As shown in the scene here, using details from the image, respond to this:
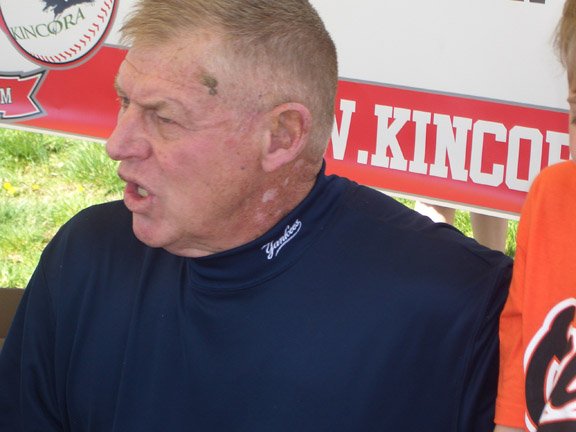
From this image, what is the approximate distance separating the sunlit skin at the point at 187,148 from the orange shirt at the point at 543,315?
38cm

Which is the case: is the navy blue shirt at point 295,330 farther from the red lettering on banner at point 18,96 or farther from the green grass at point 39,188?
the green grass at point 39,188

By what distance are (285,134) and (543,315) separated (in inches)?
18.3

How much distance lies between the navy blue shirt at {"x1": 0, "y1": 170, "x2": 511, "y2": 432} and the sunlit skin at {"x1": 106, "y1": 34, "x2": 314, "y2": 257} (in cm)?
7

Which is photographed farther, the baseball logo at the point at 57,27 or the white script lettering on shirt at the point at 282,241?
the baseball logo at the point at 57,27

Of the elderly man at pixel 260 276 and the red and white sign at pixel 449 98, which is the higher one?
the red and white sign at pixel 449 98

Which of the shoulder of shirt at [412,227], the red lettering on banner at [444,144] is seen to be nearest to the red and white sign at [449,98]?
the red lettering on banner at [444,144]

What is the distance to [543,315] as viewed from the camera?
56.0 inches

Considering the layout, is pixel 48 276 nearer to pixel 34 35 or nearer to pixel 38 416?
pixel 38 416

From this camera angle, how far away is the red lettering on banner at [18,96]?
3010 mm

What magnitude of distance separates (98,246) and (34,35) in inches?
55.6

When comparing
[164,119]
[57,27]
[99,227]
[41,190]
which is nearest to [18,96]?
[57,27]

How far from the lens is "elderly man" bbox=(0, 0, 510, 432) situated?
60.1 inches

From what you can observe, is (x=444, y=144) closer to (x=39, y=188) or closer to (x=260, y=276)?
(x=260, y=276)

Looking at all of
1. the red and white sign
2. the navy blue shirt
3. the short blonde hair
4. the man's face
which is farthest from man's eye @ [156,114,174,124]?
the red and white sign
